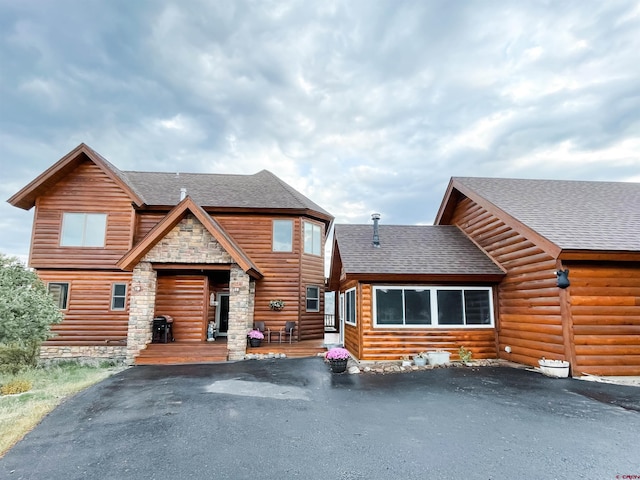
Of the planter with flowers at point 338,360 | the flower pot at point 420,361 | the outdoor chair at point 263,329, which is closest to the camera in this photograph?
the planter with flowers at point 338,360

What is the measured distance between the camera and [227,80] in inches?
607

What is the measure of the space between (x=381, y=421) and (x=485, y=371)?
496cm

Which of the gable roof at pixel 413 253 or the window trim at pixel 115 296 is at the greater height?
the gable roof at pixel 413 253

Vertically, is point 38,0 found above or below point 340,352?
above

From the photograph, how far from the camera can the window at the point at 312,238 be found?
14742 millimetres

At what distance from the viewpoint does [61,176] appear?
13023 mm

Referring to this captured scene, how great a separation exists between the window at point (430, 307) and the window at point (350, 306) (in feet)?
4.16

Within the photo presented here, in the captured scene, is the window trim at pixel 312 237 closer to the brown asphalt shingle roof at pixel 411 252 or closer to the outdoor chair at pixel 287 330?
the brown asphalt shingle roof at pixel 411 252

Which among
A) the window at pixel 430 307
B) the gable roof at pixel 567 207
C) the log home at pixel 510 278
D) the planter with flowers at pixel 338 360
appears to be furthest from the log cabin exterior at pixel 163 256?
the gable roof at pixel 567 207

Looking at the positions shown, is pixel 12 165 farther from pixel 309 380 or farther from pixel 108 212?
pixel 309 380

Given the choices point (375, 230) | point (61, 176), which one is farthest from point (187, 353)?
point (61, 176)

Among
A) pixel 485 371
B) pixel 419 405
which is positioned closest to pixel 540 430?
pixel 419 405

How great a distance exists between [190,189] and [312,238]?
635 cm

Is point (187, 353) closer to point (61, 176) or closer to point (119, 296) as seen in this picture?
point (119, 296)
